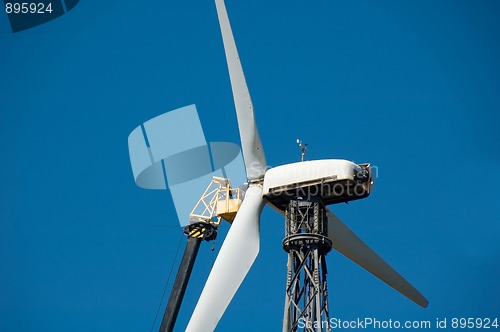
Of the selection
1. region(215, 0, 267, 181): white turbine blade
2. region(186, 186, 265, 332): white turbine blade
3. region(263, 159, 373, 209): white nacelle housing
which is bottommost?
region(186, 186, 265, 332): white turbine blade

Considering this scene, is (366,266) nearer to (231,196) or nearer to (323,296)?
(323,296)

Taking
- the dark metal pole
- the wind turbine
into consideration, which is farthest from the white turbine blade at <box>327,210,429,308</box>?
the dark metal pole

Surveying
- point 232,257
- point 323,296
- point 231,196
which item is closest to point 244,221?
point 232,257

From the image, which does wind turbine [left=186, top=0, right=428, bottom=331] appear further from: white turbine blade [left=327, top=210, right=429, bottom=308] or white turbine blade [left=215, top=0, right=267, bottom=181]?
white turbine blade [left=327, top=210, right=429, bottom=308]

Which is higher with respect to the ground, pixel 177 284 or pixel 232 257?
pixel 177 284

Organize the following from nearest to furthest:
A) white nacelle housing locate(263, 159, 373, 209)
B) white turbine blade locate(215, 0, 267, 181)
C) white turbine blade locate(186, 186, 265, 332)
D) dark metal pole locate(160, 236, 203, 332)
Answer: white turbine blade locate(186, 186, 265, 332) < white nacelle housing locate(263, 159, 373, 209) < white turbine blade locate(215, 0, 267, 181) < dark metal pole locate(160, 236, 203, 332)

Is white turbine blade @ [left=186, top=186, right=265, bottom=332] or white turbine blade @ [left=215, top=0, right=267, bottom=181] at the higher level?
white turbine blade @ [left=215, top=0, right=267, bottom=181]

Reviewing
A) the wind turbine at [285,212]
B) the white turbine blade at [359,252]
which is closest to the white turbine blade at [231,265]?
the wind turbine at [285,212]

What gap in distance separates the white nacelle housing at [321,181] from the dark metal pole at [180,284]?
22371 millimetres

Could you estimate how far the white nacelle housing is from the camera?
48.0m

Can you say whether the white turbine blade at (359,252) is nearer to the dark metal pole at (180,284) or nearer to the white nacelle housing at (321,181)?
the white nacelle housing at (321,181)

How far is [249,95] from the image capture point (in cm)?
4994

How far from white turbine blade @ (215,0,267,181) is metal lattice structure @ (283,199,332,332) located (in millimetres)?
3618

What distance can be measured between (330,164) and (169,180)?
74.4 ft
